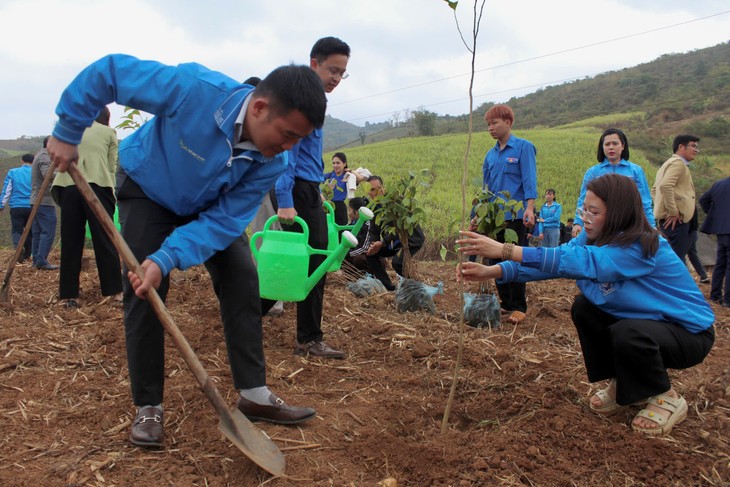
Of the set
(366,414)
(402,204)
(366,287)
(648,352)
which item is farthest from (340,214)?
(648,352)

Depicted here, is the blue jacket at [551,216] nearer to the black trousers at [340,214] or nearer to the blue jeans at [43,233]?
the black trousers at [340,214]

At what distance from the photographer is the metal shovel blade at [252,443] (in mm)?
1822

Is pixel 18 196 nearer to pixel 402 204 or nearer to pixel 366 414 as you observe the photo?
pixel 402 204

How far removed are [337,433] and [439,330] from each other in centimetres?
169

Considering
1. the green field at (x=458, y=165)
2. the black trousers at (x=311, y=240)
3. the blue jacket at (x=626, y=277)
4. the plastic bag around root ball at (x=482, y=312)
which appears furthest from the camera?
the green field at (x=458, y=165)

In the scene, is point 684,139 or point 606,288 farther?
point 684,139

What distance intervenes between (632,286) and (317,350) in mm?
1706

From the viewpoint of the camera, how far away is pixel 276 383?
105 inches

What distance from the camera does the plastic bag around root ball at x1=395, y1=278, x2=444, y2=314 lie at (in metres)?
4.23

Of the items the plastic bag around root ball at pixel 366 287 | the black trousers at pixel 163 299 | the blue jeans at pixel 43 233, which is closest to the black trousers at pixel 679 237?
the plastic bag around root ball at pixel 366 287

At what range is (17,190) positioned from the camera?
7.19m

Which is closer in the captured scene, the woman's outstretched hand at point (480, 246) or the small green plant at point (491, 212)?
the woman's outstretched hand at point (480, 246)

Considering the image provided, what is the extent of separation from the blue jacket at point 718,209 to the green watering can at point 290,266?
4557 millimetres

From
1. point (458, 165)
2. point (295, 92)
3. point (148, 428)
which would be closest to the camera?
point (295, 92)
